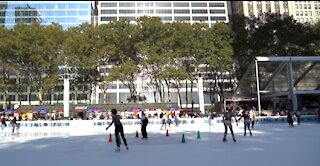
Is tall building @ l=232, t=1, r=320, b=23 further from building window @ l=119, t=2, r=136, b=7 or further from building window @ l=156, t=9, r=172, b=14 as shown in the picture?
building window @ l=119, t=2, r=136, b=7

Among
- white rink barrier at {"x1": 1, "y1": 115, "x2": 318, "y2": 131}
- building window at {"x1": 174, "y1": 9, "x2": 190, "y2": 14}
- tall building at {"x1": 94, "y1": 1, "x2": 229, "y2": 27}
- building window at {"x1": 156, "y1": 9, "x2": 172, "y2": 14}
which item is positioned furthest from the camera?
building window at {"x1": 174, "y1": 9, "x2": 190, "y2": 14}

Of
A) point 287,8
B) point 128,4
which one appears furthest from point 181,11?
point 287,8

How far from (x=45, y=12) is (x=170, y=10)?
41.4 m

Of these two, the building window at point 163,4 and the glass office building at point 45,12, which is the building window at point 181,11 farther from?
the glass office building at point 45,12

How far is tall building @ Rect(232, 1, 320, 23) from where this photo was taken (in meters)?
102

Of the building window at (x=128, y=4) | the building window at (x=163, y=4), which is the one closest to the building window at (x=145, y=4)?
the building window at (x=128, y=4)

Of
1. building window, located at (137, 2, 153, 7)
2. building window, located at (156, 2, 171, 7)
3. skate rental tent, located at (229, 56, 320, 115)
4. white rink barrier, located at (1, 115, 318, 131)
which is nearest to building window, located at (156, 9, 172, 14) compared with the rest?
building window, located at (156, 2, 171, 7)

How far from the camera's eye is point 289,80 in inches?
1542

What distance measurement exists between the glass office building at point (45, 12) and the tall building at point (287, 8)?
175 feet

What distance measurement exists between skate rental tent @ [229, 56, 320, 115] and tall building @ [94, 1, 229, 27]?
200 feet

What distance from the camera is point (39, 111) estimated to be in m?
37.9

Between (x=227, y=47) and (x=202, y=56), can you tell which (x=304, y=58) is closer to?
(x=227, y=47)

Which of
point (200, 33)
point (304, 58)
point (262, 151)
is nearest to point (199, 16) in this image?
point (200, 33)

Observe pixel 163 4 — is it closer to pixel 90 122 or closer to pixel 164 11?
pixel 164 11
